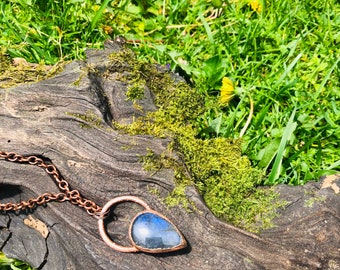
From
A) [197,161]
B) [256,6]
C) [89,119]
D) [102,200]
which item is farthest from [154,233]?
[256,6]

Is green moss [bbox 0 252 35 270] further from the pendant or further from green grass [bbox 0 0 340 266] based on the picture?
green grass [bbox 0 0 340 266]

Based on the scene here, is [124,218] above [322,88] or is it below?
below

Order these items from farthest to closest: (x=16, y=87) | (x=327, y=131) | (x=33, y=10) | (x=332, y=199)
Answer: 1. (x=33, y=10)
2. (x=327, y=131)
3. (x=16, y=87)
4. (x=332, y=199)

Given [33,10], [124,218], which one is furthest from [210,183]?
[33,10]

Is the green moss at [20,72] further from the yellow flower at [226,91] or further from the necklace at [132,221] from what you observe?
the yellow flower at [226,91]

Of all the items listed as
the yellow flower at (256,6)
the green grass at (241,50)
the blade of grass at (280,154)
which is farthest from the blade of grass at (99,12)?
the blade of grass at (280,154)

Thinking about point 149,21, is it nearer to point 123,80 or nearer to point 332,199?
point 123,80

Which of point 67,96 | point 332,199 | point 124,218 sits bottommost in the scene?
point 124,218
